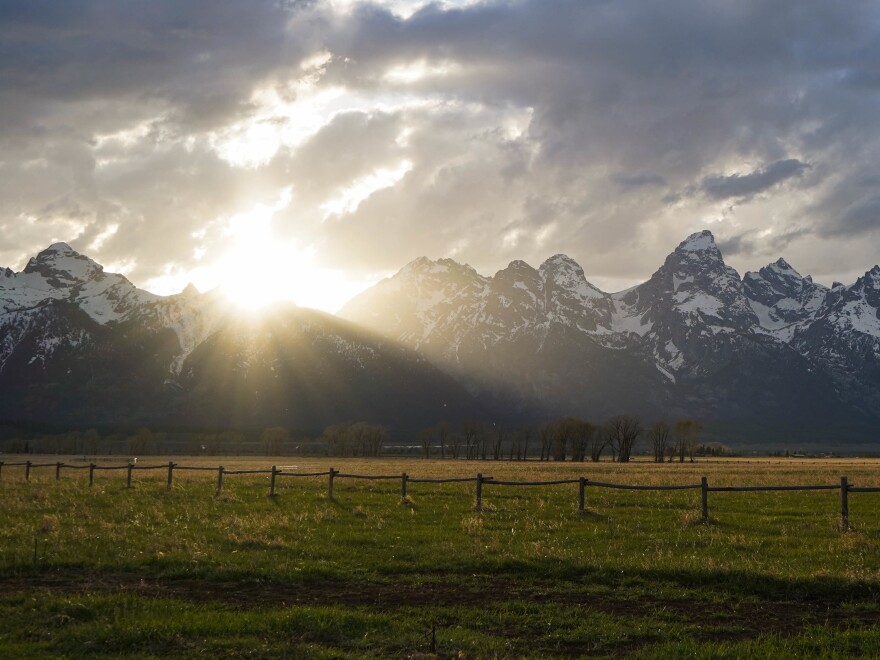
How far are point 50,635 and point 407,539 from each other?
1299 cm

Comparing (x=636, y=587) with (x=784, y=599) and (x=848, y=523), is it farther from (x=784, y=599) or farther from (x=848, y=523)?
(x=848, y=523)

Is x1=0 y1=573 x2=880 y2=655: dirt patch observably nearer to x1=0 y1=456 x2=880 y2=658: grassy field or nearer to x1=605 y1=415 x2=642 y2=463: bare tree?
x1=0 y1=456 x2=880 y2=658: grassy field

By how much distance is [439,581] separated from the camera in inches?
773

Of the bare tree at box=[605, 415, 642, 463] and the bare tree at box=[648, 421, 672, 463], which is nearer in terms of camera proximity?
the bare tree at box=[605, 415, 642, 463]

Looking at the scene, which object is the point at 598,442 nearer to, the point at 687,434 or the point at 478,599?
the point at 687,434

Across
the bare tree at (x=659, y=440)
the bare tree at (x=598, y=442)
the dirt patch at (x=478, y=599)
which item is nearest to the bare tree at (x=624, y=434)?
the bare tree at (x=598, y=442)

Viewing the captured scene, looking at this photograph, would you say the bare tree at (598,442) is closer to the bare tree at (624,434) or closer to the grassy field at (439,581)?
the bare tree at (624,434)

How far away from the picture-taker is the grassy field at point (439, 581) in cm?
1421

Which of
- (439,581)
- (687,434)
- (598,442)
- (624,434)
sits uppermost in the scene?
(687,434)

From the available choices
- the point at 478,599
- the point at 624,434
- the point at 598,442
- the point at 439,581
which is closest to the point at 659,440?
the point at 598,442

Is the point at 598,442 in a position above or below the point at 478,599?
below

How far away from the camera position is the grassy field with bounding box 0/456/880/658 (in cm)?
1421

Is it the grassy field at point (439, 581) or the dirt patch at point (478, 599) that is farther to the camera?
the dirt patch at point (478, 599)

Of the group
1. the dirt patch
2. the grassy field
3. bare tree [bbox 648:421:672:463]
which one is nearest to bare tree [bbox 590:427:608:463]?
bare tree [bbox 648:421:672:463]
